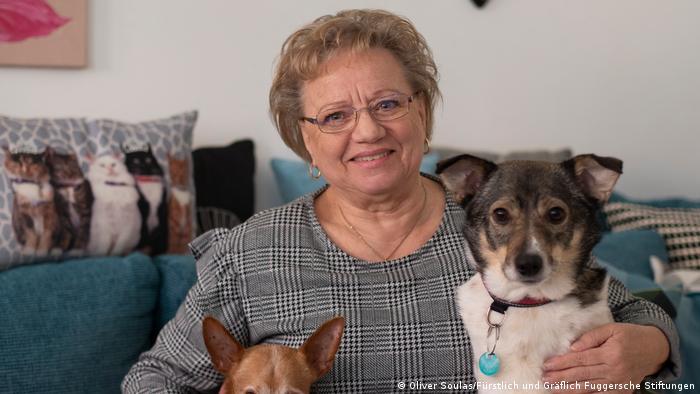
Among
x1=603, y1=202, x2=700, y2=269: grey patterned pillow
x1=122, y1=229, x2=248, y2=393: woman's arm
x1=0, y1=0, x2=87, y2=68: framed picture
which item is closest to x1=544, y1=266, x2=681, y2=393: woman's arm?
x1=122, y1=229, x2=248, y2=393: woman's arm

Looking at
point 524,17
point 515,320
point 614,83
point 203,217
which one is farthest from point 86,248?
point 614,83

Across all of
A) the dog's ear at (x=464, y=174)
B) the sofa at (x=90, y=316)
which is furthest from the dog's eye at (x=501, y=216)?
the sofa at (x=90, y=316)

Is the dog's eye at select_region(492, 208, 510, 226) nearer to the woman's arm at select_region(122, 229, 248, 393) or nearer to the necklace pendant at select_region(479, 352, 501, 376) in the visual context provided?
the necklace pendant at select_region(479, 352, 501, 376)

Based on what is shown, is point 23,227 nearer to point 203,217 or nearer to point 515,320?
point 203,217

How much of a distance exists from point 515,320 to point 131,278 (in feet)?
3.70

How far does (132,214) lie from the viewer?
2.32 metres

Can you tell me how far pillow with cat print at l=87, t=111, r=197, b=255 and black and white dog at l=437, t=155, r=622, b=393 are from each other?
1.13 meters

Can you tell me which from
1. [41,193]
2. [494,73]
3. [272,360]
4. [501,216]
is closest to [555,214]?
[501,216]

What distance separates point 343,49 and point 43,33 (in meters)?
1.19

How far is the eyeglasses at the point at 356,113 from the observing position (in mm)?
1822

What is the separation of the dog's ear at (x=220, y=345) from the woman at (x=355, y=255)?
0.20 meters

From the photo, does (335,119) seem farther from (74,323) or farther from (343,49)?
(74,323)

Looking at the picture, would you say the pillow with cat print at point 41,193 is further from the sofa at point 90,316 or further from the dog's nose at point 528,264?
the dog's nose at point 528,264

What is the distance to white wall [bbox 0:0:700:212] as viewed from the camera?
2.70 m
